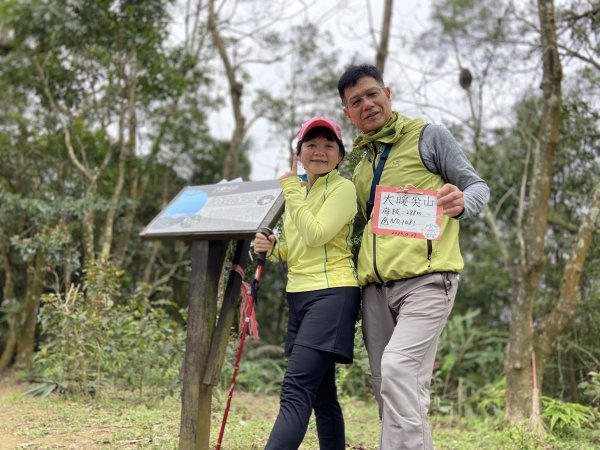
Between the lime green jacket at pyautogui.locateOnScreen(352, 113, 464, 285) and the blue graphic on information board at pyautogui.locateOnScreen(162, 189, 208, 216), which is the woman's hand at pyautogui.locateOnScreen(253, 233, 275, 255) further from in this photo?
the blue graphic on information board at pyautogui.locateOnScreen(162, 189, 208, 216)

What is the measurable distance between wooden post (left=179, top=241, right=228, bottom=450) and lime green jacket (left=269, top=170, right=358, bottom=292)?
0.53 m

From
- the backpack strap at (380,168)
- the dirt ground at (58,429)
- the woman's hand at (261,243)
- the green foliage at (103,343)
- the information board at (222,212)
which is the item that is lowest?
the dirt ground at (58,429)

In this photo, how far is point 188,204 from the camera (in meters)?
3.10

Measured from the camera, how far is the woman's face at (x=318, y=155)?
2508 mm

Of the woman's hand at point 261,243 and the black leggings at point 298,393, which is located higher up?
the woman's hand at point 261,243

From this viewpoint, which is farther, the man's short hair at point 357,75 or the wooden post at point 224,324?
the wooden post at point 224,324

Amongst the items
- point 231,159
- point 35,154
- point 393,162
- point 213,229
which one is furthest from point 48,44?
point 393,162

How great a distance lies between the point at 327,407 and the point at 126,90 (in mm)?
7333

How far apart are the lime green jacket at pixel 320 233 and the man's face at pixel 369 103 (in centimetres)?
26

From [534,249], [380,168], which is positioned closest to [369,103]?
[380,168]

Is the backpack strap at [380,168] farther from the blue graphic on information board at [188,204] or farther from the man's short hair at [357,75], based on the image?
the blue graphic on information board at [188,204]

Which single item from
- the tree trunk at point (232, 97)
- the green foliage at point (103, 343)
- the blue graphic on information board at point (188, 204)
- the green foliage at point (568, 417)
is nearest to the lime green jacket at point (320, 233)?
the blue graphic on information board at point (188, 204)

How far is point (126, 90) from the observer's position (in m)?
8.77

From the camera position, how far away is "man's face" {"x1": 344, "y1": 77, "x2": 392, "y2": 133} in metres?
2.43
